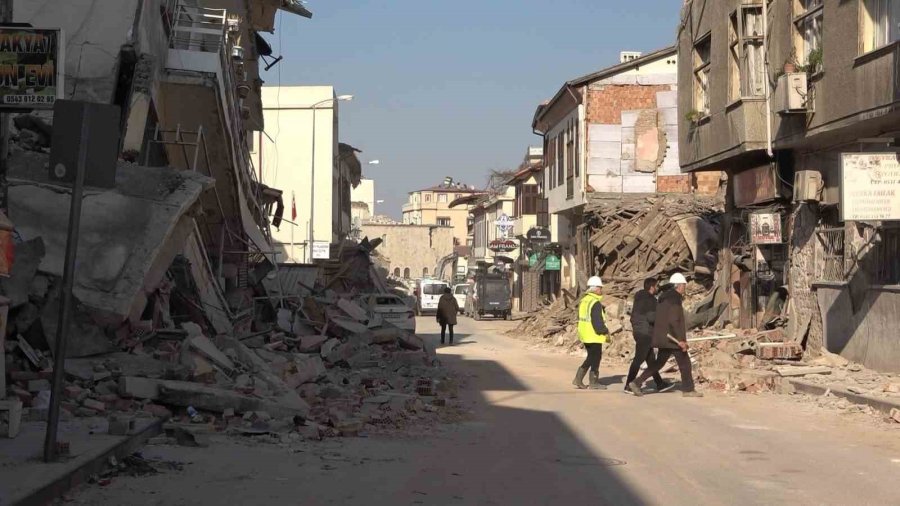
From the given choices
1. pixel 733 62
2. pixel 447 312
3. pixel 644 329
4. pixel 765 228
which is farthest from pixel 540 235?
pixel 644 329

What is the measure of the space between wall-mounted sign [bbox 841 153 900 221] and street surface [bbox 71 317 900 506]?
3250mm

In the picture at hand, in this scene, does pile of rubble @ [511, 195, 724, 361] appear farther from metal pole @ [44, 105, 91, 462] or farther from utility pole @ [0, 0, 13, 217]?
metal pole @ [44, 105, 91, 462]

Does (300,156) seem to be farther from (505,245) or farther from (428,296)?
(505,245)

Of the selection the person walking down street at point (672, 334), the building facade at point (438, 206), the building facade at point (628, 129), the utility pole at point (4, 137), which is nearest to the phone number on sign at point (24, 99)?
the utility pole at point (4, 137)

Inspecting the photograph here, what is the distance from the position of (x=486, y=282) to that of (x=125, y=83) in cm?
3547

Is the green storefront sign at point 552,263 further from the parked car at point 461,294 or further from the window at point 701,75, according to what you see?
the window at point 701,75

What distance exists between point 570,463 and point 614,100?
1160 inches

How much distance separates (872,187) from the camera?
50.8ft

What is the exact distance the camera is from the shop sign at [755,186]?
828 inches

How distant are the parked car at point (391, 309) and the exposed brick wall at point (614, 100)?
37.5 ft

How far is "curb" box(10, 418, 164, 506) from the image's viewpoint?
6.58 m

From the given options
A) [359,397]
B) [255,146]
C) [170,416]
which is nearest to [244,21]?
[255,146]

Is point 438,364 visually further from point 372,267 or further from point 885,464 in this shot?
point 372,267

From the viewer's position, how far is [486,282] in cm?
5306
